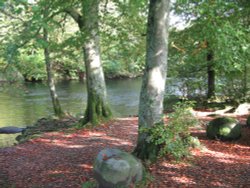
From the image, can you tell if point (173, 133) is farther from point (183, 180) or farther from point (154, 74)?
point (154, 74)

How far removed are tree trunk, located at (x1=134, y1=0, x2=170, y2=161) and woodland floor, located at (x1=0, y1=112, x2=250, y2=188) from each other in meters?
0.57

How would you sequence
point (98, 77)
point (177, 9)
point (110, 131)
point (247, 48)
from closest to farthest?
point (247, 48), point (110, 131), point (98, 77), point (177, 9)

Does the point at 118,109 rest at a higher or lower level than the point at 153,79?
lower

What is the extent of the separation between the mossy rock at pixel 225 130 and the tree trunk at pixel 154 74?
2.67 meters

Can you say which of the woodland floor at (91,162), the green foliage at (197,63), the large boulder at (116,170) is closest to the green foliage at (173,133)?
the woodland floor at (91,162)

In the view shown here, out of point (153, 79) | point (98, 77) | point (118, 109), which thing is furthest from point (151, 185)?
point (118, 109)

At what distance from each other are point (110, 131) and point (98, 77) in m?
2.47

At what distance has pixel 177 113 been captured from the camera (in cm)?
783

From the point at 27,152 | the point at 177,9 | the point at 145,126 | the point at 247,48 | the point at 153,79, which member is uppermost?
the point at 177,9

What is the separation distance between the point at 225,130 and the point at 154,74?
3405mm

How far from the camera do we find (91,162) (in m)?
8.79

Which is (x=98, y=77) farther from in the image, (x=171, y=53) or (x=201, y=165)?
(x=201, y=165)

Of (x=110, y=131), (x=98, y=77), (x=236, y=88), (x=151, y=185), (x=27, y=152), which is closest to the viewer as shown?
(x=151, y=185)

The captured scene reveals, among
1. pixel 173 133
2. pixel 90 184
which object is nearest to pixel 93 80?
pixel 173 133
